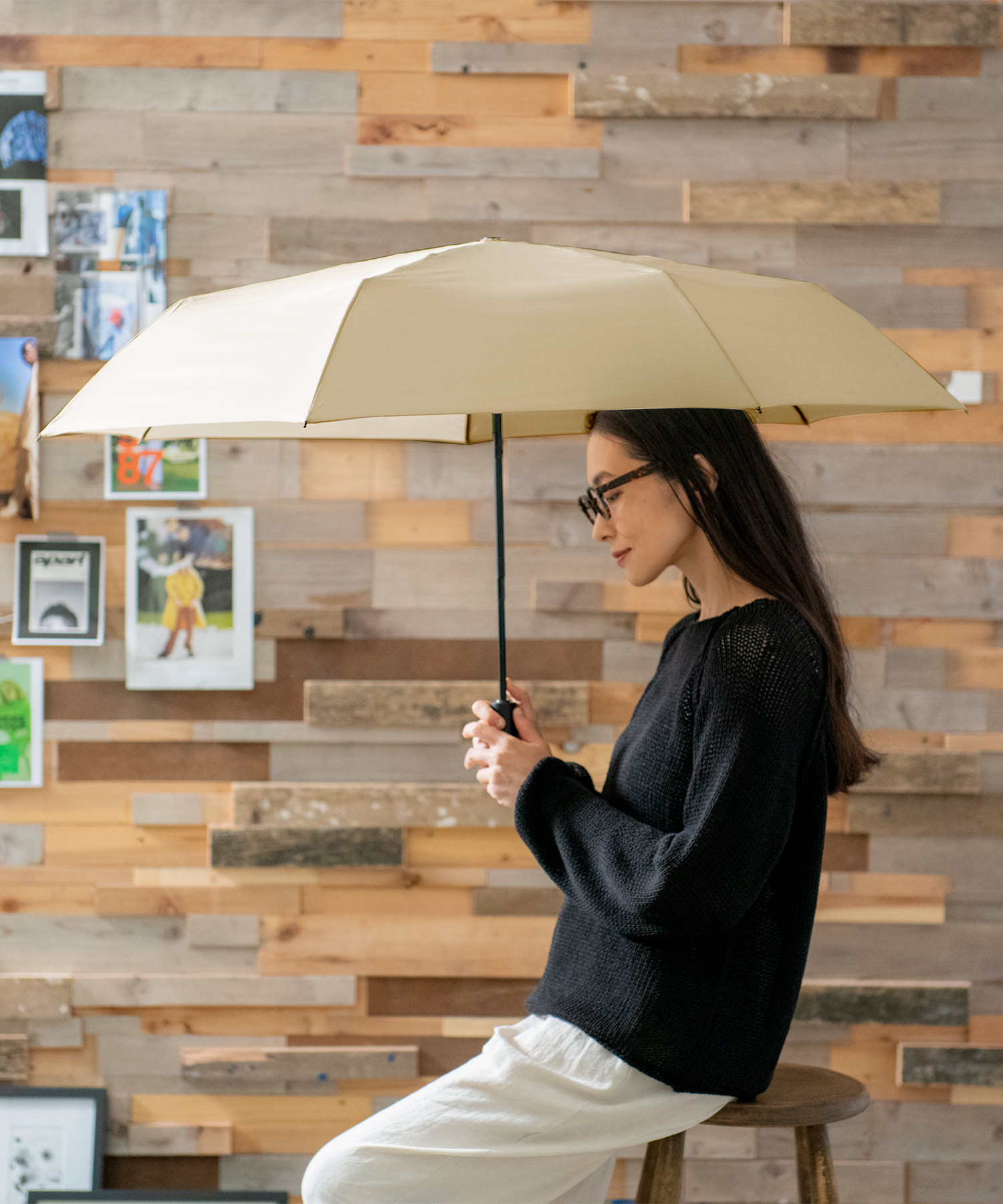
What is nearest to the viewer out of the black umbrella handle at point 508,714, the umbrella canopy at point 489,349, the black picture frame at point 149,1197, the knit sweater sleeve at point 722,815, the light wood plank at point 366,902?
the umbrella canopy at point 489,349

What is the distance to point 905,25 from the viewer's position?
87.0 inches

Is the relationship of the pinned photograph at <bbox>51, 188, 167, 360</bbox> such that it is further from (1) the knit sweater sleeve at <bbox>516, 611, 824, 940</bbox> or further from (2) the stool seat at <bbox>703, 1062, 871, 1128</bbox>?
(2) the stool seat at <bbox>703, 1062, 871, 1128</bbox>

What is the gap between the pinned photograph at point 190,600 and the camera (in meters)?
2.21

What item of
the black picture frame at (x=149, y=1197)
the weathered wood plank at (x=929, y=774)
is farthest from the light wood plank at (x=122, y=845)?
the weathered wood plank at (x=929, y=774)

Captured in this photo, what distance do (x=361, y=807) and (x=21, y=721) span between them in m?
0.72

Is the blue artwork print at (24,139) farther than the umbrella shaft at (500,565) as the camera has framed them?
Yes

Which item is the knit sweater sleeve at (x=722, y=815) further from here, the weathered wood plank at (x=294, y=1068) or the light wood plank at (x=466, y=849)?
the weathered wood plank at (x=294, y=1068)

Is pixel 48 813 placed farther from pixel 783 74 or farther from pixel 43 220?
pixel 783 74

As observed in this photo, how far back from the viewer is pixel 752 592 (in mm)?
1343

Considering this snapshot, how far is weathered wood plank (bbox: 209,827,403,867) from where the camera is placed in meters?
2.20

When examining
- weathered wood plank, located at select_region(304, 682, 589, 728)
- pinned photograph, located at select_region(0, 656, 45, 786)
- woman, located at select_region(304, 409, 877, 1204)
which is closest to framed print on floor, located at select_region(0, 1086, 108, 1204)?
pinned photograph, located at select_region(0, 656, 45, 786)

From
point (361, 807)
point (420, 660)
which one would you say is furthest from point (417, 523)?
point (361, 807)

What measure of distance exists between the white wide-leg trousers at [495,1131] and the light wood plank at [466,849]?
0.92 metres

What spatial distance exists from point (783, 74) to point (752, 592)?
1398 mm
